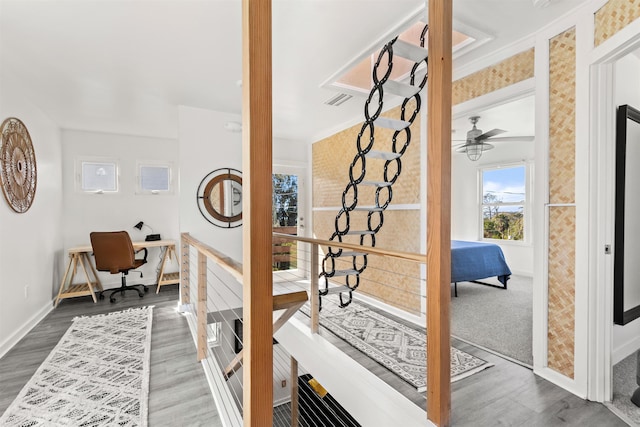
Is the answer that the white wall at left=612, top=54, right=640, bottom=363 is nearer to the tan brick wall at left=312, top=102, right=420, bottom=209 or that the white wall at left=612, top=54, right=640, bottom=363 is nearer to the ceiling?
the ceiling

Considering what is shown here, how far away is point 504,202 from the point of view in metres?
5.88

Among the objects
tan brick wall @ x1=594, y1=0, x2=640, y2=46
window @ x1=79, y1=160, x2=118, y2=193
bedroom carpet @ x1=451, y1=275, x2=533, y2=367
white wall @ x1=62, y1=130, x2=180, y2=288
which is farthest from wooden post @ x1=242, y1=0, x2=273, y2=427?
window @ x1=79, y1=160, x2=118, y2=193

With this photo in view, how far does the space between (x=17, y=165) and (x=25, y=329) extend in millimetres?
1706

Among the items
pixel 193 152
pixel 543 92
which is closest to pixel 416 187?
pixel 543 92

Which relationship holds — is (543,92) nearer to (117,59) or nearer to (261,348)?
(261,348)

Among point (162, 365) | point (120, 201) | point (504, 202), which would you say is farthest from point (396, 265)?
point (120, 201)

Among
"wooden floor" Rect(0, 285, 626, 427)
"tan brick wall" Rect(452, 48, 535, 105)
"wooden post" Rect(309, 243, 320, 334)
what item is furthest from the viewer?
"wooden post" Rect(309, 243, 320, 334)

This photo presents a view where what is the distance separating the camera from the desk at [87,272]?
162 inches

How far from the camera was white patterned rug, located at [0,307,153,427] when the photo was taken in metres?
1.81

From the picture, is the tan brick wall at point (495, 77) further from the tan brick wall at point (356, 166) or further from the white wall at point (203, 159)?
the white wall at point (203, 159)

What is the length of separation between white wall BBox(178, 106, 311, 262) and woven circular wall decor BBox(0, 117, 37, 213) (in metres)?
1.52

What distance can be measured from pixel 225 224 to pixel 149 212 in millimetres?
1937

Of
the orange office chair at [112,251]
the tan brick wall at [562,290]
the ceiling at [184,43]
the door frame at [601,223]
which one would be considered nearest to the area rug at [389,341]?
the tan brick wall at [562,290]

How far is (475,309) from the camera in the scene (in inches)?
142
